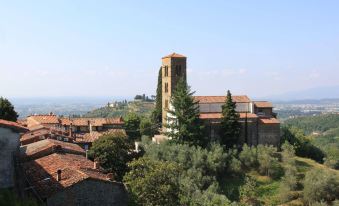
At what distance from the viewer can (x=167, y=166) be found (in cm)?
2962

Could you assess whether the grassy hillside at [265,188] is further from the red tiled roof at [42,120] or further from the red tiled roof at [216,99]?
the red tiled roof at [42,120]

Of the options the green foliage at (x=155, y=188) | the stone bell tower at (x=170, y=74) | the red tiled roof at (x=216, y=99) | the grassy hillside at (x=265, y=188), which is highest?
the stone bell tower at (x=170, y=74)

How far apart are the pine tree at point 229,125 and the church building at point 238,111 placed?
1.28m

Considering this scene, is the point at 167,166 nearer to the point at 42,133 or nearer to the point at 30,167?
the point at 30,167

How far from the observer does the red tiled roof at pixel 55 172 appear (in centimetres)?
2442

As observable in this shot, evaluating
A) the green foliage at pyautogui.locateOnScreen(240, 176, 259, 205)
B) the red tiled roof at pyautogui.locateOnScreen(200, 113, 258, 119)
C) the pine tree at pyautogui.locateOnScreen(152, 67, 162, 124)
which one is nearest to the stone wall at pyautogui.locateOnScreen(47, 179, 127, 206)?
the green foliage at pyautogui.locateOnScreen(240, 176, 259, 205)

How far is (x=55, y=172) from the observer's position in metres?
27.4

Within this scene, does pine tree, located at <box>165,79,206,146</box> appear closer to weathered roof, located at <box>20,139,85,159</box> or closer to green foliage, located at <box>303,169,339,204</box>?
green foliage, located at <box>303,169,339,204</box>

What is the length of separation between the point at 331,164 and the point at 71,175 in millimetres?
40052

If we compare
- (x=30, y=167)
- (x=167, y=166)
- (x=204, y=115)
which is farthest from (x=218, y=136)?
(x=30, y=167)

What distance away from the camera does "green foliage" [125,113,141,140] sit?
6334 centimetres

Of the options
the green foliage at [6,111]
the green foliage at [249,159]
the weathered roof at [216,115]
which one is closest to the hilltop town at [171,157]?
the green foliage at [249,159]

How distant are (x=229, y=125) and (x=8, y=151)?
34.0 meters

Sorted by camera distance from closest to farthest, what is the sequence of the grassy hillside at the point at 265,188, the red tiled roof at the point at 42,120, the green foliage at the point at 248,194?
the green foliage at the point at 248,194 < the grassy hillside at the point at 265,188 < the red tiled roof at the point at 42,120
